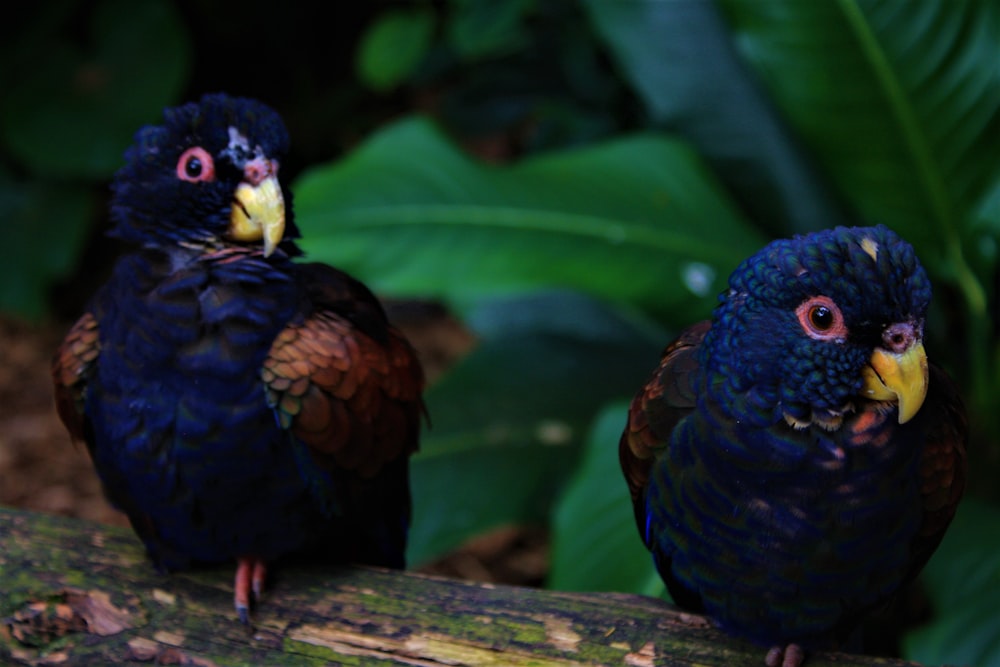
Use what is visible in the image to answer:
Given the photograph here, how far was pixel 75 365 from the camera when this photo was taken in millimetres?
1481

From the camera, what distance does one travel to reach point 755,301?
1.21 metres

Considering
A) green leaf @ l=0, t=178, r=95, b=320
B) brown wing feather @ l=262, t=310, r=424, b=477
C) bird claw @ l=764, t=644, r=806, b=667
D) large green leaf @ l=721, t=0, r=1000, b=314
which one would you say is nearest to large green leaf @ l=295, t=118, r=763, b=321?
large green leaf @ l=721, t=0, r=1000, b=314

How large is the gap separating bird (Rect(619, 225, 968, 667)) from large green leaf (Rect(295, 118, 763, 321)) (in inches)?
40.7

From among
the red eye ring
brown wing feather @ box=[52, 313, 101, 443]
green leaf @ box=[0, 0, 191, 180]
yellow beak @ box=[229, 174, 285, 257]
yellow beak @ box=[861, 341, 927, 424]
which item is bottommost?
brown wing feather @ box=[52, 313, 101, 443]

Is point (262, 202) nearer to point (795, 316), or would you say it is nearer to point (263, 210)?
point (263, 210)

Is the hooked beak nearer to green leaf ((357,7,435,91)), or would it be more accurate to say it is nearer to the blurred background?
the blurred background

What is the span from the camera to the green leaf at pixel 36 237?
399 centimetres

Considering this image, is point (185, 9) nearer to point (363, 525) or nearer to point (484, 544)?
point (484, 544)

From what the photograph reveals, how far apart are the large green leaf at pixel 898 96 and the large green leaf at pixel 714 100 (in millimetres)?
169

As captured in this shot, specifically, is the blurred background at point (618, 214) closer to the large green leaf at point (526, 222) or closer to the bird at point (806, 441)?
the large green leaf at point (526, 222)

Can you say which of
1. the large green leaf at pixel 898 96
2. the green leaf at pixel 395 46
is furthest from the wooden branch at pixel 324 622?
the green leaf at pixel 395 46

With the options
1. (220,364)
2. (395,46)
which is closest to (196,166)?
(220,364)

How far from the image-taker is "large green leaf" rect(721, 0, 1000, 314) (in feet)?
7.46

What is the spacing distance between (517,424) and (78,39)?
2.91 metres
